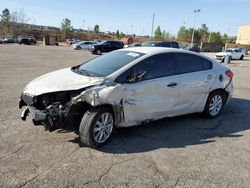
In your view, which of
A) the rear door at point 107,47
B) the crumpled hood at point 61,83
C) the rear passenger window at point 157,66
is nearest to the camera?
the crumpled hood at point 61,83

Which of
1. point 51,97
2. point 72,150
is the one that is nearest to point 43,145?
point 72,150

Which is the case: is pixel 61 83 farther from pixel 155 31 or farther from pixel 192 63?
pixel 155 31

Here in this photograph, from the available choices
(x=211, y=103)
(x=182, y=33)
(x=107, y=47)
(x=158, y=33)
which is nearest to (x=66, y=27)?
(x=158, y=33)

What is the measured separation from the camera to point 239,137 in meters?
5.40

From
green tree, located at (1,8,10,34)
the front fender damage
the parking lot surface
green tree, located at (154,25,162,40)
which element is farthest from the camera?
green tree, located at (154,25,162,40)

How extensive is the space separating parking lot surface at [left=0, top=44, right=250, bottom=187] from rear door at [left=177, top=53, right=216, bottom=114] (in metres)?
0.45

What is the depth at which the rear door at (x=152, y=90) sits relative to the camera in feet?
15.5

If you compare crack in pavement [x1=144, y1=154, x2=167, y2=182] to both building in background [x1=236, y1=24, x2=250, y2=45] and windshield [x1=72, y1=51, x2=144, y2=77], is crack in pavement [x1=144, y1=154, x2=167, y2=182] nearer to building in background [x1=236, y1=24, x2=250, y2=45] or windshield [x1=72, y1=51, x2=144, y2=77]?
windshield [x1=72, y1=51, x2=144, y2=77]

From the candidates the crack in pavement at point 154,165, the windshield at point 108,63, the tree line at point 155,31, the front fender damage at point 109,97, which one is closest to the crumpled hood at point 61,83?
the front fender damage at point 109,97

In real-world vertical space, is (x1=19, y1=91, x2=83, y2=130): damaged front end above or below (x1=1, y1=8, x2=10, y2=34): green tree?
below

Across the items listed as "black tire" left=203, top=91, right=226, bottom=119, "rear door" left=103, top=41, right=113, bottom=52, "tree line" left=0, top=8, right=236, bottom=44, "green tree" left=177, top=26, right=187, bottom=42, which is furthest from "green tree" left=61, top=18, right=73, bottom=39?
"black tire" left=203, top=91, right=226, bottom=119

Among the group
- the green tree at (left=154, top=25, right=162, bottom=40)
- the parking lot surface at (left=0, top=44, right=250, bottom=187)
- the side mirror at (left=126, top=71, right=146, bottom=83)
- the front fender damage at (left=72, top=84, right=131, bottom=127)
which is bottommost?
the parking lot surface at (left=0, top=44, right=250, bottom=187)

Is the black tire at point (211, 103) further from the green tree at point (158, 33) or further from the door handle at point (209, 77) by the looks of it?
the green tree at point (158, 33)

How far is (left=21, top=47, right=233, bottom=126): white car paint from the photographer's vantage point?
173 inches
